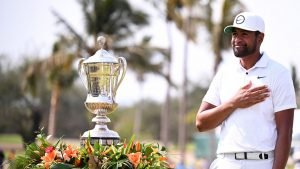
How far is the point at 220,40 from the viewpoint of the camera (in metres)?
35.1

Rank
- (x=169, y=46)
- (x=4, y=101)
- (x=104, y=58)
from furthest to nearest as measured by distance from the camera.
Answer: (x=4, y=101)
(x=169, y=46)
(x=104, y=58)

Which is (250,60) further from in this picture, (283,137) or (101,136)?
(101,136)

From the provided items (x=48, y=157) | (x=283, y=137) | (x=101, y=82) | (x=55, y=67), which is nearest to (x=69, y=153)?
(x=48, y=157)

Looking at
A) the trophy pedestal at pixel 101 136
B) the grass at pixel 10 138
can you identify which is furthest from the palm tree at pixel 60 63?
the trophy pedestal at pixel 101 136

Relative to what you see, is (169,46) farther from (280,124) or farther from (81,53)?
(280,124)

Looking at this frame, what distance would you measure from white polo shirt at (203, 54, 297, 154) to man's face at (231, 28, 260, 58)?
110 mm

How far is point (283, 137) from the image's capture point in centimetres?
479

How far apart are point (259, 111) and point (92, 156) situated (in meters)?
1.12

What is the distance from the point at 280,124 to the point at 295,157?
5871mm

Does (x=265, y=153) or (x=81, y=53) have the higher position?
(x=81, y=53)

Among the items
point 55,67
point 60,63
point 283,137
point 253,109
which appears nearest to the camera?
point 283,137

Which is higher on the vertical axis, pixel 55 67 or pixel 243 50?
pixel 55 67

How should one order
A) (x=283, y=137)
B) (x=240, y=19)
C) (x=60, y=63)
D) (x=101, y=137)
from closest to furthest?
(x=283, y=137), (x=240, y=19), (x=101, y=137), (x=60, y=63)

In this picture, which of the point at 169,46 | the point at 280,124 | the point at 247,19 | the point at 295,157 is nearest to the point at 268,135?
the point at 280,124
